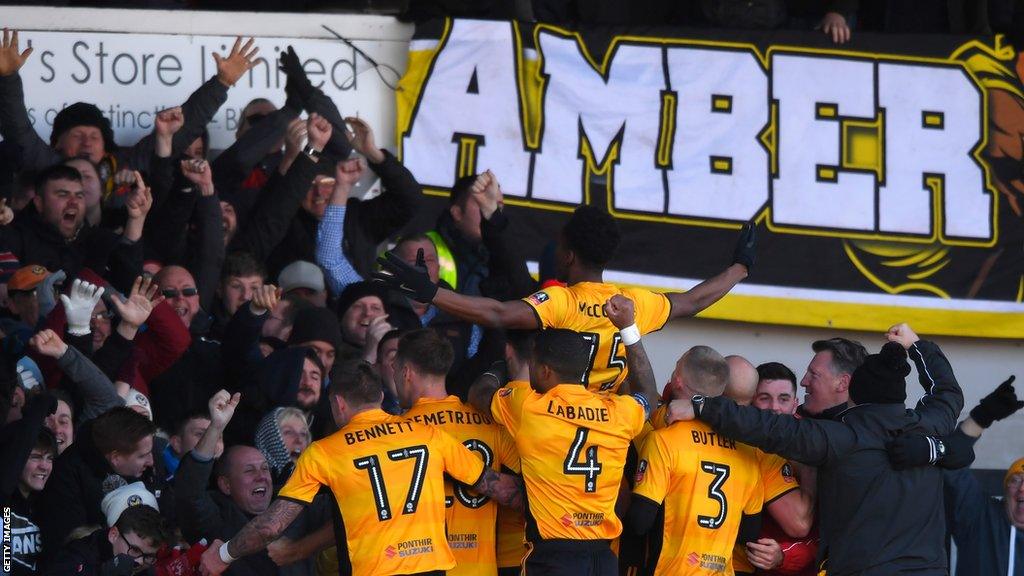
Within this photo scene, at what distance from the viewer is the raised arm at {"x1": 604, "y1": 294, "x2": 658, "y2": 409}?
7.23 metres

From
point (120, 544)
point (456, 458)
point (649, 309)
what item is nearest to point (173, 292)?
point (120, 544)

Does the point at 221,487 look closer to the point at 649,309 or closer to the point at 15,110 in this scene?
the point at 649,309

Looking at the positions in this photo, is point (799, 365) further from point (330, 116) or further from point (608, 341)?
point (608, 341)

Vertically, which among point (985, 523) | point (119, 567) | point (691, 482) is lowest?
point (119, 567)

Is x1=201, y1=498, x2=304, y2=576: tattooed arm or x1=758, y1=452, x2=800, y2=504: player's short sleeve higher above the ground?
x1=758, y1=452, x2=800, y2=504: player's short sleeve

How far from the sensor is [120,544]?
24.3 feet

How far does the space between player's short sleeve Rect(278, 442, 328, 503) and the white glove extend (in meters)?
2.09

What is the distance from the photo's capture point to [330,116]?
10.5 m

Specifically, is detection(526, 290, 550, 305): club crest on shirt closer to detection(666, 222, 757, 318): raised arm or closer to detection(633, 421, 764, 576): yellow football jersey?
detection(666, 222, 757, 318): raised arm

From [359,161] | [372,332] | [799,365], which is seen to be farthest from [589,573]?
[799,365]

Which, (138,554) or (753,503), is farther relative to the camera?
(753,503)

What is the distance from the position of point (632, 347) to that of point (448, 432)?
0.86 meters

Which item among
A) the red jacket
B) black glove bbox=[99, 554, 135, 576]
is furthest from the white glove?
the red jacket

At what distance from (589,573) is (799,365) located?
4.90m
